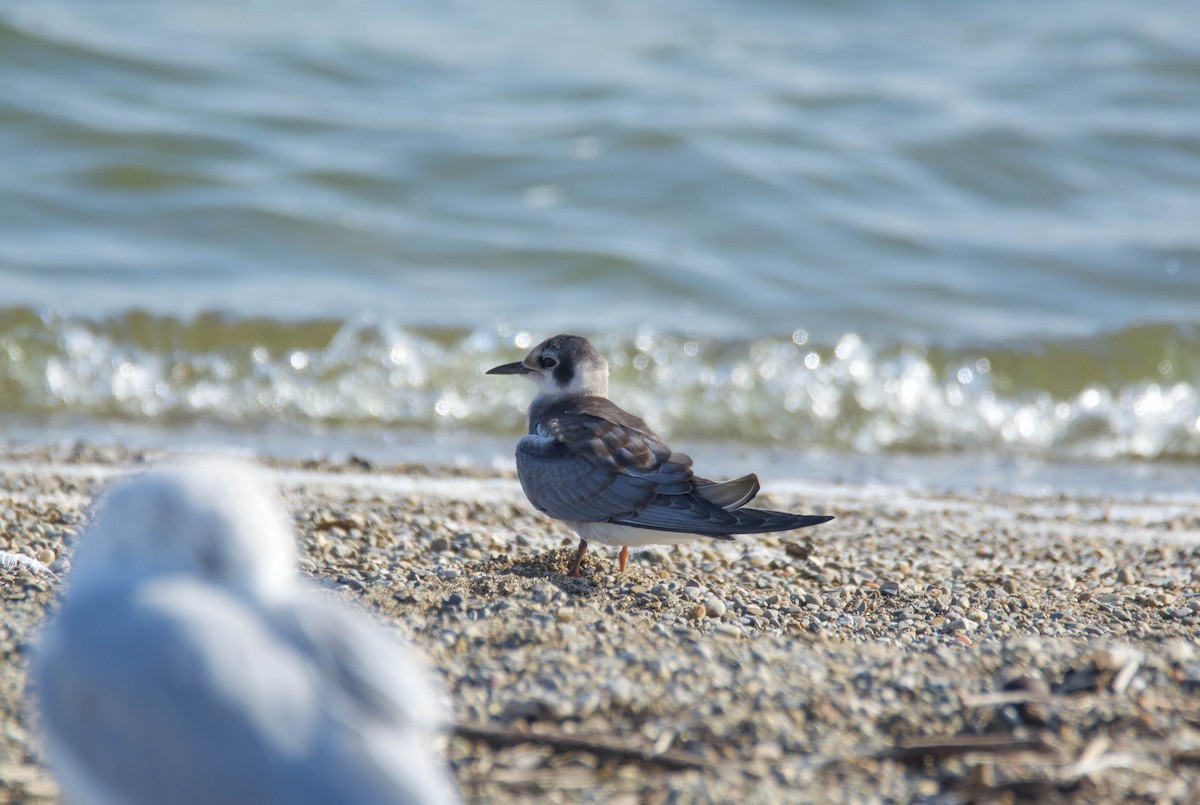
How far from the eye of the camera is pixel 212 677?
2016mm

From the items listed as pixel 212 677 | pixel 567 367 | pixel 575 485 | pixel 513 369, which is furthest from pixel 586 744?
pixel 513 369

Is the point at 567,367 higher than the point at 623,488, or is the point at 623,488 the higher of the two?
the point at 567,367

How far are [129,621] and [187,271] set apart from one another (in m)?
9.43

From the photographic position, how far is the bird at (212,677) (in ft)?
6.51

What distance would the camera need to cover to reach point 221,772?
6.50 feet

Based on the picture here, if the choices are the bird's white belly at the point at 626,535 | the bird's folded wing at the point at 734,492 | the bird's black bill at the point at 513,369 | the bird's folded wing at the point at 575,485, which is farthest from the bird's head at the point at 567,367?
the bird's folded wing at the point at 734,492

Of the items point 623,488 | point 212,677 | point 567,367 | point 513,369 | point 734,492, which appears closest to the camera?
point 212,677

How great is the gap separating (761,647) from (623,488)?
1.26m

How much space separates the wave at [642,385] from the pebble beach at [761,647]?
306cm

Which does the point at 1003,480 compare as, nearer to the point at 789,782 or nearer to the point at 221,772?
the point at 789,782

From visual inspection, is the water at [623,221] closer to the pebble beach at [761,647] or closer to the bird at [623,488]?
the pebble beach at [761,647]

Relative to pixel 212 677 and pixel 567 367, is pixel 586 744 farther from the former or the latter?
pixel 567 367

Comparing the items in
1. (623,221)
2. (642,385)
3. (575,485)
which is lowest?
(575,485)

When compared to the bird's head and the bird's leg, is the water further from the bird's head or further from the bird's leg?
the bird's leg
